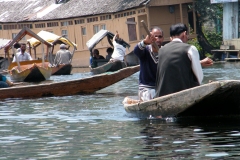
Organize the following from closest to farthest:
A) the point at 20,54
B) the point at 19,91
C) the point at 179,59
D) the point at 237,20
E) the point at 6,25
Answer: the point at 179,59 → the point at 19,91 → the point at 20,54 → the point at 237,20 → the point at 6,25

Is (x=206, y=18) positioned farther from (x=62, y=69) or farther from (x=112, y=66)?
(x=112, y=66)

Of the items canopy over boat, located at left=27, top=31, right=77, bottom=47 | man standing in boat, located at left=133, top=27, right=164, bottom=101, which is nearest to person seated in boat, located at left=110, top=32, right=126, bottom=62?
canopy over boat, located at left=27, top=31, right=77, bottom=47

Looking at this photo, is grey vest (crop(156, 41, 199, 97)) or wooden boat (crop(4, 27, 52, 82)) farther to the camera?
wooden boat (crop(4, 27, 52, 82))

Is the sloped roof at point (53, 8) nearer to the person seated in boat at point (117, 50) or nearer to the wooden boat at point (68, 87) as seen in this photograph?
the person seated in boat at point (117, 50)

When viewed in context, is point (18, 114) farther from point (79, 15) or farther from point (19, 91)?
point (79, 15)

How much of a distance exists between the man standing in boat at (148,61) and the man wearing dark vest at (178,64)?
14.3 inches

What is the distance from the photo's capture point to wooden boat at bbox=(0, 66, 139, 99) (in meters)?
15.9

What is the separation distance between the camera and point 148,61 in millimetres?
10664

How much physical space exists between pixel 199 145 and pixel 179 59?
1.92 m

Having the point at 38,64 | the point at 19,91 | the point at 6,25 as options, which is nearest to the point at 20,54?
the point at 38,64

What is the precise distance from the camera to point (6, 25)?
1858 inches

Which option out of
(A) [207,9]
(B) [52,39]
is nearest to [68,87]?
(B) [52,39]

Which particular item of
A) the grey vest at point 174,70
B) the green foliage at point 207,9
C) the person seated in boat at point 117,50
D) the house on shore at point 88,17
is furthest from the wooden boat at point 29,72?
the green foliage at point 207,9

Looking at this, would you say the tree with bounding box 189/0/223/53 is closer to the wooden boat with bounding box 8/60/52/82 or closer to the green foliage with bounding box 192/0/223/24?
the green foliage with bounding box 192/0/223/24
